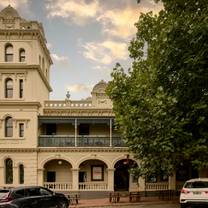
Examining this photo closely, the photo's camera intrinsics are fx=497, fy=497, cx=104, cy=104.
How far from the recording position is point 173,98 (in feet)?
83.9

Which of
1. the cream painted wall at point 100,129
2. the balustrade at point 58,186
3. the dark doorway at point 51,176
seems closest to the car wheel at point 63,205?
the balustrade at point 58,186

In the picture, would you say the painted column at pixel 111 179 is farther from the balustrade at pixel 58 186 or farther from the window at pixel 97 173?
the balustrade at pixel 58 186

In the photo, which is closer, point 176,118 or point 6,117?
point 176,118

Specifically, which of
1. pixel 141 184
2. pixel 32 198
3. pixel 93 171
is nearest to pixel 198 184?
pixel 32 198

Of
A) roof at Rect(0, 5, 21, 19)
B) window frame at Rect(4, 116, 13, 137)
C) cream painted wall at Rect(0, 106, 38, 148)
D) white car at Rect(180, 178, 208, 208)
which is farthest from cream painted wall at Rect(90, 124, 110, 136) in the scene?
white car at Rect(180, 178, 208, 208)

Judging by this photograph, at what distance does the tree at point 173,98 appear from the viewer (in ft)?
78.7

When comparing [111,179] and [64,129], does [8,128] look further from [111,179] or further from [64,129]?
[111,179]

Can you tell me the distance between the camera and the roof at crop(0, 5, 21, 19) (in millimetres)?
41312

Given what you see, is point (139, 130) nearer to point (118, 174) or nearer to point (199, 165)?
point (199, 165)

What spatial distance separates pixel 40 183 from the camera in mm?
41031

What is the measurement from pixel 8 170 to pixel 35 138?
346 centimetres

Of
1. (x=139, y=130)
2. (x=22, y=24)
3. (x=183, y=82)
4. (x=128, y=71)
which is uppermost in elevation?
(x=22, y=24)

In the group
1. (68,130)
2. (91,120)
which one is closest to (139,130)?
(91,120)

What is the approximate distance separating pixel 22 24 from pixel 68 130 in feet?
34.0
